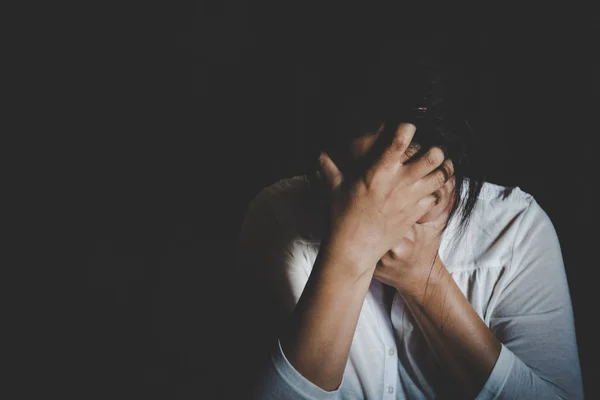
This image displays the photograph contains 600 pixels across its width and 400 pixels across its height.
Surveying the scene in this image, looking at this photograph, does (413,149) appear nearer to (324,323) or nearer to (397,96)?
(397,96)

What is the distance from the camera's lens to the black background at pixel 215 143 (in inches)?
33.3

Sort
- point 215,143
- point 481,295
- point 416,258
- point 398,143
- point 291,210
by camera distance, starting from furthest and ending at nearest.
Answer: point 215,143, point 291,210, point 481,295, point 416,258, point 398,143

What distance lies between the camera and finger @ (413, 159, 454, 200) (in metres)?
0.71

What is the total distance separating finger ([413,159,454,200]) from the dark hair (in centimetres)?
→ 2

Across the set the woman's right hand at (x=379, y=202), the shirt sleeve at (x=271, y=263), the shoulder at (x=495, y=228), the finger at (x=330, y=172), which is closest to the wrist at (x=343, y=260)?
the woman's right hand at (x=379, y=202)

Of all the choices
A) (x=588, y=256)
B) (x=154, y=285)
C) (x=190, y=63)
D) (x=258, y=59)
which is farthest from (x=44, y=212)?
(x=588, y=256)

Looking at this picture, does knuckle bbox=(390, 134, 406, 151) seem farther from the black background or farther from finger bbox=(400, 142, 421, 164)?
the black background

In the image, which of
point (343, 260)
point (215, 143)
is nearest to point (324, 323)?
point (343, 260)

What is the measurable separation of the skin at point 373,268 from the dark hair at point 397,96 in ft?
0.12

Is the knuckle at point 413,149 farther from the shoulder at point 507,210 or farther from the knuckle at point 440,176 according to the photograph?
the shoulder at point 507,210

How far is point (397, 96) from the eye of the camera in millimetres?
665

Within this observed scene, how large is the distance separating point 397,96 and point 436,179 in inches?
7.0

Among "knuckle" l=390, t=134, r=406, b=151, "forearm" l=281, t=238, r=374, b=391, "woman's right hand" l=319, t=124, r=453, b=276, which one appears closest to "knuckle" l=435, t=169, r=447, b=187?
"woman's right hand" l=319, t=124, r=453, b=276

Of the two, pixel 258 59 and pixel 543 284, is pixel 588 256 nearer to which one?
pixel 543 284
